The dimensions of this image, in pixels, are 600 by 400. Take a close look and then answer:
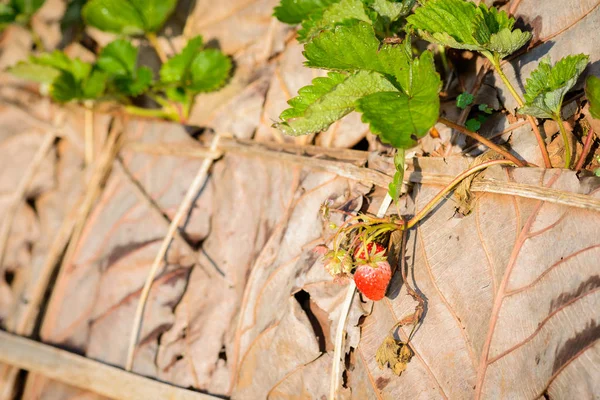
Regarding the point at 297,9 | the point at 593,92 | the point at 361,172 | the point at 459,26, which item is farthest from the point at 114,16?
the point at 593,92

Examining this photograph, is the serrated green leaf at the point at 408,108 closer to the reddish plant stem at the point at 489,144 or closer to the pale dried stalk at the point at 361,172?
the reddish plant stem at the point at 489,144

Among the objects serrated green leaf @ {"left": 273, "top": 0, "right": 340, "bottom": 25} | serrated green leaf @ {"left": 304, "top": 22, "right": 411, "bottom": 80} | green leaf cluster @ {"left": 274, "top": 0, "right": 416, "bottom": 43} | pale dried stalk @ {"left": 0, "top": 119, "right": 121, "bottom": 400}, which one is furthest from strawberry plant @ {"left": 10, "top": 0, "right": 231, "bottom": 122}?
serrated green leaf @ {"left": 304, "top": 22, "right": 411, "bottom": 80}

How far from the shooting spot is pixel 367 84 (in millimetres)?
1376

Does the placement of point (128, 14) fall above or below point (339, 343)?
above

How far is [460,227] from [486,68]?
1.80ft

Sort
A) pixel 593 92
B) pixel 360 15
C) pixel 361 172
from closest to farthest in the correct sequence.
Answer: pixel 593 92
pixel 360 15
pixel 361 172

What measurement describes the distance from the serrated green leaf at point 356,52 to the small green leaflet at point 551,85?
348mm

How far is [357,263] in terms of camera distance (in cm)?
153

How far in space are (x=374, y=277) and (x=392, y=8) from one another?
0.81 metres

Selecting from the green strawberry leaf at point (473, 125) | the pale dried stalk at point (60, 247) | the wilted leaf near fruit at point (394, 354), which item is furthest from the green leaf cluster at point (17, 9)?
the wilted leaf near fruit at point (394, 354)

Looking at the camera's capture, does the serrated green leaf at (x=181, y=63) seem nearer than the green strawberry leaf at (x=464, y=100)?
No

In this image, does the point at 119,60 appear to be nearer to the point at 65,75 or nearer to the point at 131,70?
the point at 131,70

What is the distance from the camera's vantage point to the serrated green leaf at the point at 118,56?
2.61 metres

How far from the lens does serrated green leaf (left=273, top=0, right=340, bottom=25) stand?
6.16 feet
